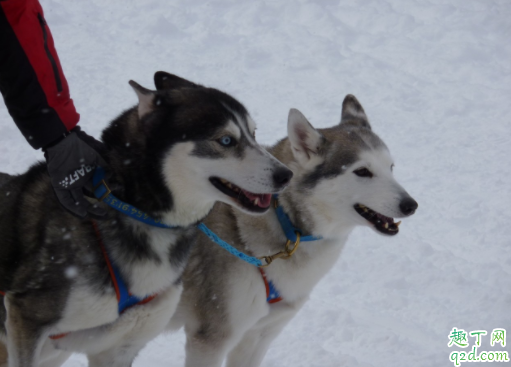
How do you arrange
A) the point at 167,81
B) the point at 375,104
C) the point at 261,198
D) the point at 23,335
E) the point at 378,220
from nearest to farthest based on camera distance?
the point at 23,335
the point at 261,198
the point at 167,81
the point at 378,220
the point at 375,104

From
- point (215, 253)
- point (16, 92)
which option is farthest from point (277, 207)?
point (16, 92)

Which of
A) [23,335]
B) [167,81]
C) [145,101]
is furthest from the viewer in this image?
[167,81]

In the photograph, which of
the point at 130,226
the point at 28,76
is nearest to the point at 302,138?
the point at 130,226

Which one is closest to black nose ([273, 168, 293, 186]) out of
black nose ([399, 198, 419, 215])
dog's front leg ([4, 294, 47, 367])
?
black nose ([399, 198, 419, 215])

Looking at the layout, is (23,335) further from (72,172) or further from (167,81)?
(167,81)

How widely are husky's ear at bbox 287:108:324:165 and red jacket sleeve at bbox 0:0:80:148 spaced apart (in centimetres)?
131

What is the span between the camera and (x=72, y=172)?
2326 millimetres

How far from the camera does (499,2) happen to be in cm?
996

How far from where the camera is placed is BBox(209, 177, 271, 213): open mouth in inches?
96.9

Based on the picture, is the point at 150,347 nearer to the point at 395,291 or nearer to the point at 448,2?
the point at 395,291

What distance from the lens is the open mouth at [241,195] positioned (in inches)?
96.9

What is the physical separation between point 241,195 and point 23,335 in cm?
110

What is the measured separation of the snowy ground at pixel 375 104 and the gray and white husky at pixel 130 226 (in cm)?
155

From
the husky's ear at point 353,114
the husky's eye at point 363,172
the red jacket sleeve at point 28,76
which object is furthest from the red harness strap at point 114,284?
the husky's ear at point 353,114
